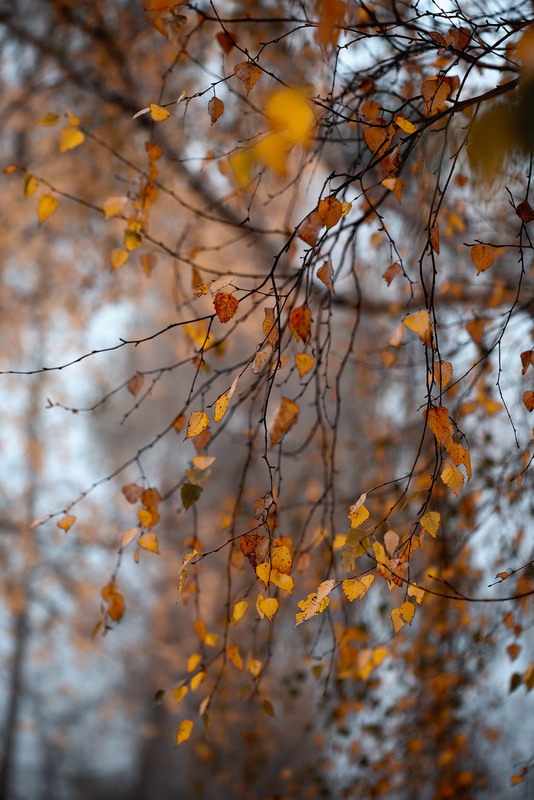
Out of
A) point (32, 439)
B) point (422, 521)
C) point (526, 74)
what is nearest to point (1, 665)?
point (32, 439)

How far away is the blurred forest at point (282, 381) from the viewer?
84 cm

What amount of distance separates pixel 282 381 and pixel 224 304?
0.58m

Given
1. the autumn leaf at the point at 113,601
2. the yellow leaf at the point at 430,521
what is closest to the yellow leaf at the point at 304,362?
the yellow leaf at the point at 430,521

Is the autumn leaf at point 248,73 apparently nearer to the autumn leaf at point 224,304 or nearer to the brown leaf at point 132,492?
the autumn leaf at point 224,304

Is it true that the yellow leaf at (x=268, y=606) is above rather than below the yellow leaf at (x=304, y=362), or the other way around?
below

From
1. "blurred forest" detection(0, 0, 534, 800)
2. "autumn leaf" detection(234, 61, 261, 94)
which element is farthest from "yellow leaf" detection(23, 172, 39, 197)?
"autumn leaf" detection(234, 61, 261, 94)

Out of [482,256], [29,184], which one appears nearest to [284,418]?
[482,256]

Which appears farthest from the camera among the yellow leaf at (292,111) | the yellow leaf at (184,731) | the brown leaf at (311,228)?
the yellow leaf at (184,731)

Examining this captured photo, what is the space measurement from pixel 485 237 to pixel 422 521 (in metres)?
1.66

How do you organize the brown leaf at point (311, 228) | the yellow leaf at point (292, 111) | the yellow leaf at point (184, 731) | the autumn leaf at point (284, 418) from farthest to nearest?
1. the yellow leaf at point (184, 731)
2. the autumn leaf at point (284, 418)
3. the brown leaf at point (311, 228)
4. the yellow leaf at point (292, 111)

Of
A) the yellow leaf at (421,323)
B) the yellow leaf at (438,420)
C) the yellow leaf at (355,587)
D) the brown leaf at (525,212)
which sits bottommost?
the yellow leaf at (355,587)

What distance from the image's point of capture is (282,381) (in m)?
1.33

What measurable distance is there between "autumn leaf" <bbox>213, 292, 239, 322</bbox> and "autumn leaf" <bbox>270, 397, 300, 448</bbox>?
5.5 inches

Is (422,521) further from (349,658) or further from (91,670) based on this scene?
(91,670)
